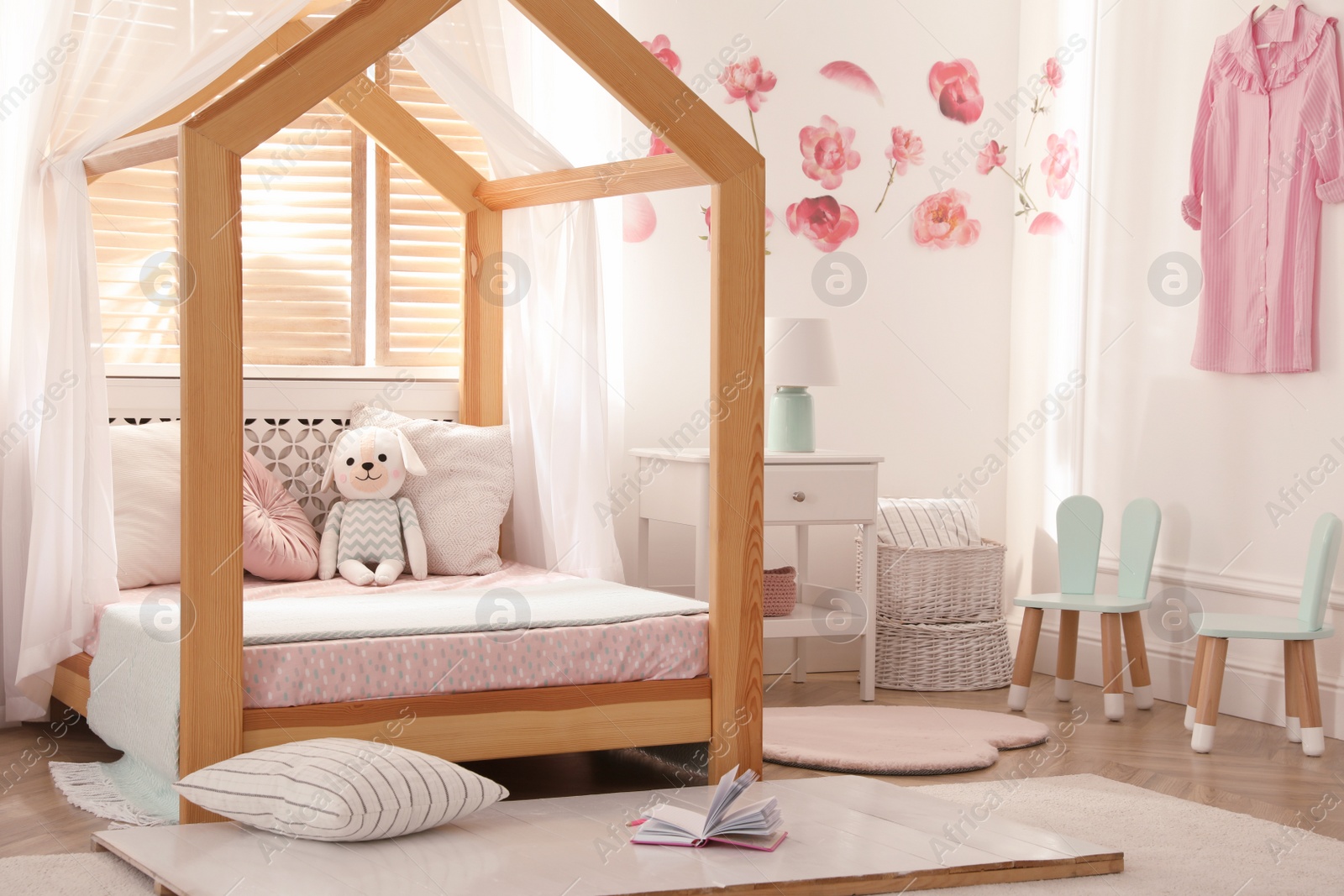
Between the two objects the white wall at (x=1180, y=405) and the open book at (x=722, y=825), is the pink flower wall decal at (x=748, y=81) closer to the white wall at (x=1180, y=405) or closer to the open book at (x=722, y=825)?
the white wall at (x=1180, y=405)

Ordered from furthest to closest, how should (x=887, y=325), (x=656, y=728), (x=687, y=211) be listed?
1. (x=887, y=325)
2. (x=687, y=211)
3. (x=656, y=728)

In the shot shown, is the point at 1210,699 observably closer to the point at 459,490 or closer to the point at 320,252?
the point at 459,490

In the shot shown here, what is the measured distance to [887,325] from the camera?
15.6 ft

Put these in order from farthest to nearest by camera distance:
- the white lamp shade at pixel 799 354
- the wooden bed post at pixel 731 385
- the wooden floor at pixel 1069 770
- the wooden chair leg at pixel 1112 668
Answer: the white lamp shade at pixel 799 354 < the wooden chair leg at pixel 1112 668 < the wooden bed post at pixel 731 385 < the wooden floor at pixel 1069 770

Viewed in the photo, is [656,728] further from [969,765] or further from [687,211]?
[687,211]

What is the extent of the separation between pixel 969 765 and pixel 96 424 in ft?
7.39

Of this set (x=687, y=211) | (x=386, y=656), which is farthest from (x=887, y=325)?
(x=386, y=656)

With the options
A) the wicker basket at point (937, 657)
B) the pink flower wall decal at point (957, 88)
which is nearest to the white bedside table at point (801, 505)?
the wicker basket at point (937, 657)

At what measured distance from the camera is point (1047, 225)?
4.70 m

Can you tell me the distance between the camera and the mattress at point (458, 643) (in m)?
2.63

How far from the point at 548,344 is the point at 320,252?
0.88 m

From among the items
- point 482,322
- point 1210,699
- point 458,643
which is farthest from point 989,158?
point 458,643

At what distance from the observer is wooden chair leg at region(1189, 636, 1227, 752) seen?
342 centimetres

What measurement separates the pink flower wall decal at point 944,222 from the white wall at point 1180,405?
1.64 feet
